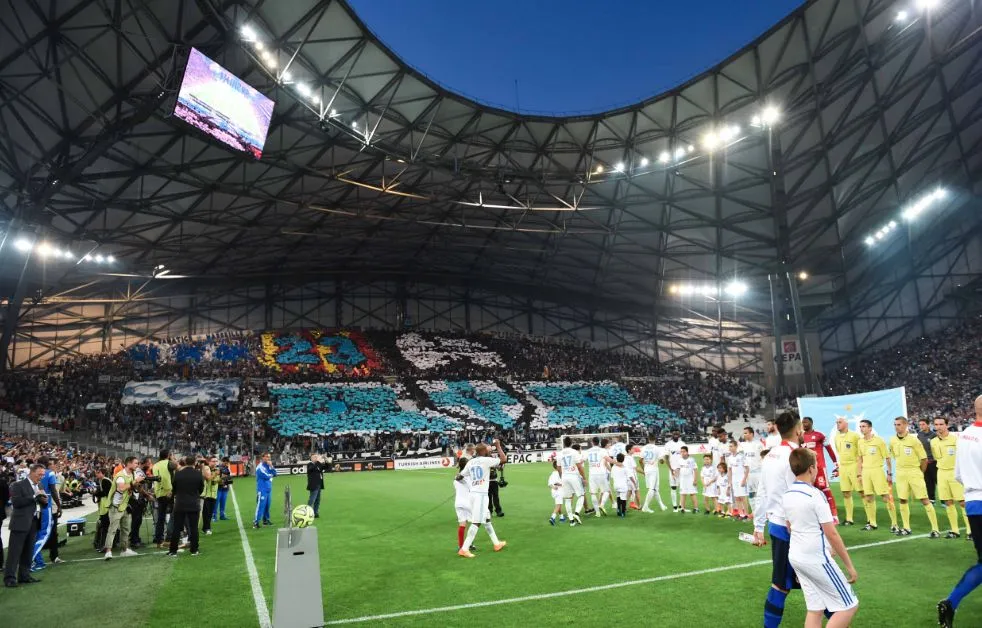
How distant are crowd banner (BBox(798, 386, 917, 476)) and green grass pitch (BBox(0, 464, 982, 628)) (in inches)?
133

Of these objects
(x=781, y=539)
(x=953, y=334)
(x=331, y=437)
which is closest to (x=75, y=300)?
(x=331, y=437)

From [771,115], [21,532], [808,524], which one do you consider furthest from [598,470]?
[771,115]

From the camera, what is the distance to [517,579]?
869cm

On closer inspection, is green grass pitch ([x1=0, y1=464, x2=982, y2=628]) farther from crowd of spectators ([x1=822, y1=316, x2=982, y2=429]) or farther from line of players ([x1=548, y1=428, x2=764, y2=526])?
crowd of spectators ([x1=822, y1=316, x2=982, y2=429])

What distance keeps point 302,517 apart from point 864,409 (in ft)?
54.2

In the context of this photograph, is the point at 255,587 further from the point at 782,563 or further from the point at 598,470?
Result: the point at 598,470

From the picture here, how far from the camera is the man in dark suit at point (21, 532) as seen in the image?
31.3ft

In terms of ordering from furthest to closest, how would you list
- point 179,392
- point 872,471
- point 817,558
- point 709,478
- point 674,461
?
point 179,392
point 674,461
point 709,478
point 872,471
point 817,558

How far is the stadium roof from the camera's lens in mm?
23891

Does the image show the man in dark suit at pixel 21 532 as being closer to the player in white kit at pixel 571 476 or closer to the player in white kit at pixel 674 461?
the player in white kit at pixel 571 476

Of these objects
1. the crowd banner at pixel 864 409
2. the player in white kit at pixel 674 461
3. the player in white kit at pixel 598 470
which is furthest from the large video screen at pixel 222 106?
the crowd banner at pixel 864 409

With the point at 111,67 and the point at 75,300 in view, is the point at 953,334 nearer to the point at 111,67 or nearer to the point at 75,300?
the point at 111,67

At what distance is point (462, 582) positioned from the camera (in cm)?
866

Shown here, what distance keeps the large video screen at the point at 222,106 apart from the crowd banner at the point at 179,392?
25263 mm
